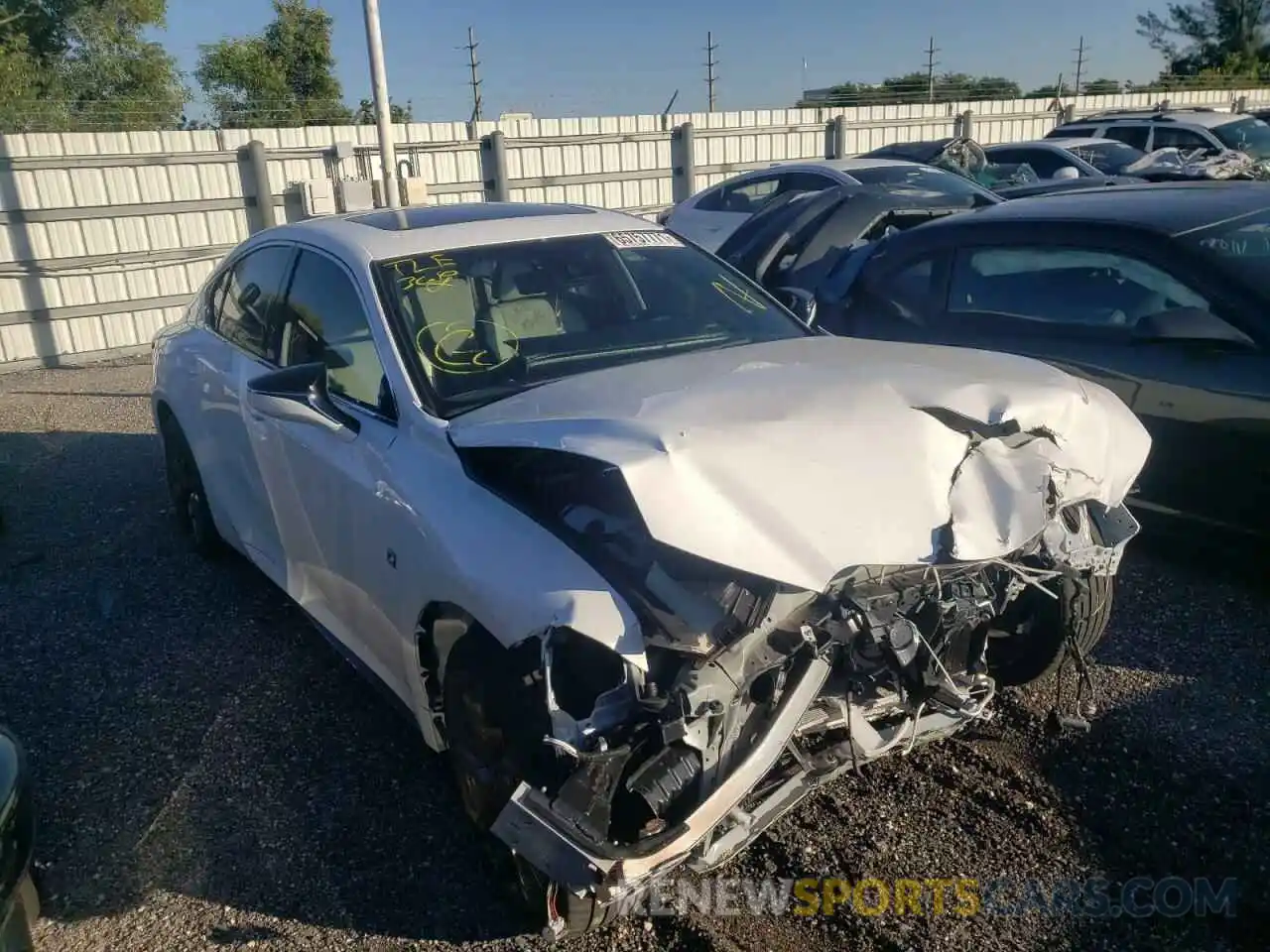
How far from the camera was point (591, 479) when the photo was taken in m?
2.86

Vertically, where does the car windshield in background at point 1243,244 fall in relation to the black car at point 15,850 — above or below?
above

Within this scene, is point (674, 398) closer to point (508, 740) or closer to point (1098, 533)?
point (508, 740)

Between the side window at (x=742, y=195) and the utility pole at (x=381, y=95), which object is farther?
the side window at (x=742, y=195)

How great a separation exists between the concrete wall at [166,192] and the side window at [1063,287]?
9336 mm

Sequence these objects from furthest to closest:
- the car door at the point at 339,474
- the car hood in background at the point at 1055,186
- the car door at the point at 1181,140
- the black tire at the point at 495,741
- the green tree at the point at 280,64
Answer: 1. the green tree at the point at 280,64
2. the car door at the point at 1181,140
3. the car hood in background at the point at 1055,186
4. the car door at the point at 339,474
5. the black tire at the point at 495,741

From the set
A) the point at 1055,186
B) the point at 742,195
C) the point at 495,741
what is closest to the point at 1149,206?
the point at 495,741

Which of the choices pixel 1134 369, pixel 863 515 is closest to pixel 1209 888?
pixel 863 515

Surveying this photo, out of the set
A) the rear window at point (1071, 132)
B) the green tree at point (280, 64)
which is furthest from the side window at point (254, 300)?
the green tree at point (280, 64)

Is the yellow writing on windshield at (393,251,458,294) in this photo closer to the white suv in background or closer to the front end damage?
the front end damage

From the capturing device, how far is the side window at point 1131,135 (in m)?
16.2

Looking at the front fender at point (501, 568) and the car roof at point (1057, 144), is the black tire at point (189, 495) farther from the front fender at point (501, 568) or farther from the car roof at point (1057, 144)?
the car roof at point (1057, 144)

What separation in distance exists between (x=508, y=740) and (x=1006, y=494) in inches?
55.1

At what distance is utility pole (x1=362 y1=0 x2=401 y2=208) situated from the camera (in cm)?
966

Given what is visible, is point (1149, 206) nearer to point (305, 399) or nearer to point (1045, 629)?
point (1045, 629)
